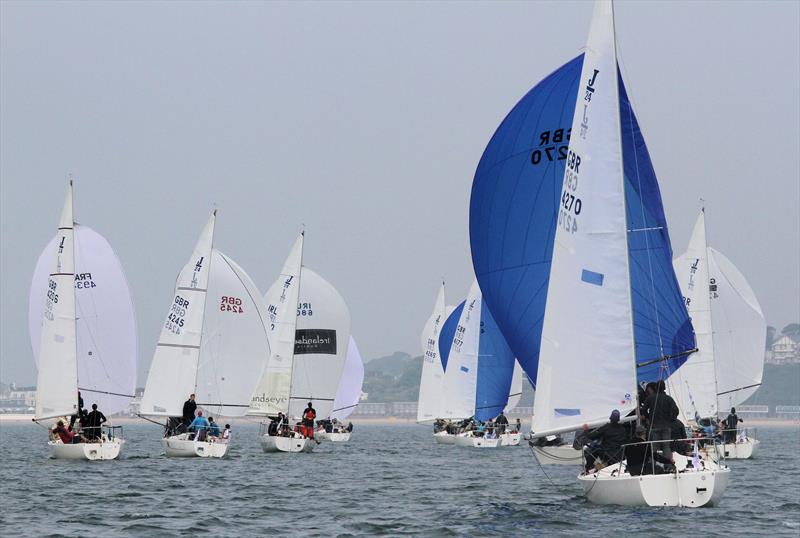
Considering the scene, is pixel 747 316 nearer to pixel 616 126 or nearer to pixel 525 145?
pixel 525 145

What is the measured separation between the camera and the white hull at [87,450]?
34219 mm

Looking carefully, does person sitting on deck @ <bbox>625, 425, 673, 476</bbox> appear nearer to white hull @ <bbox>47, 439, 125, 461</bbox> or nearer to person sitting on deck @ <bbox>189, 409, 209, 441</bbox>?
white hull @ <bbox>47, 439, 125, 461</bbox>

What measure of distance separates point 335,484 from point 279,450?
1547 centimetres

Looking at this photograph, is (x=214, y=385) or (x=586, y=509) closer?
(x=586, y=509)

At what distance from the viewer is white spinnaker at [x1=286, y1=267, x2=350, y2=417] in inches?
1949

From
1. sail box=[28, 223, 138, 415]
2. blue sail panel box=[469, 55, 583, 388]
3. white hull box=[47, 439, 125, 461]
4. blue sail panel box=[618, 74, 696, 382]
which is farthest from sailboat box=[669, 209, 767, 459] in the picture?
blue sail panel box=[618, 74, 696, 382]

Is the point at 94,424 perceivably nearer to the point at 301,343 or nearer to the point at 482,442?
the point at 301,343

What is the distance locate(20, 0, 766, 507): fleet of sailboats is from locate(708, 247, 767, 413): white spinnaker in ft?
0.27

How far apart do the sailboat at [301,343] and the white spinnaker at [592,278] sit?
2474 cm

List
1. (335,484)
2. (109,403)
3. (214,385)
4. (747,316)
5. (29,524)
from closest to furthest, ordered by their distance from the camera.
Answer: (29,524) < (335,484) < (109,403) < (214,385) < (747,316)

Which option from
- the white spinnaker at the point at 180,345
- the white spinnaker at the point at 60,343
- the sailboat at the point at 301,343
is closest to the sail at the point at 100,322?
the white spinnaker at the point at 180,345

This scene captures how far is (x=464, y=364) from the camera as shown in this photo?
Answer: 176 ft

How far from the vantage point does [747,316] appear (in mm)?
48062

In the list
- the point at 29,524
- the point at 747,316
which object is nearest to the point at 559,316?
the point at 29,524
